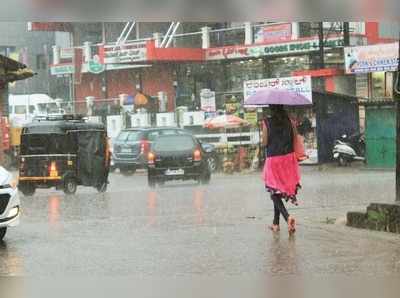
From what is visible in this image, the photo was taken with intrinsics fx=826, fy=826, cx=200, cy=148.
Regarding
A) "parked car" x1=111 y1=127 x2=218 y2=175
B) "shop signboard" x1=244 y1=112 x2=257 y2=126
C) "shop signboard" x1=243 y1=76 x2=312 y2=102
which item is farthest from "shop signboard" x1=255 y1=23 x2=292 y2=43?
"parked car" x1=111 y1=127 x2=218 y2=175

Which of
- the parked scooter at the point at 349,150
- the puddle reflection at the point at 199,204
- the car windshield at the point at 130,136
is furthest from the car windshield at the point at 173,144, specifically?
the parked scooter at the point at 349,150

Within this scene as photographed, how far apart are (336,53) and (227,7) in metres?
29.4

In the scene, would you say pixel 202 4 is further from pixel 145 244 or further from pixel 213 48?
pixel 213 48

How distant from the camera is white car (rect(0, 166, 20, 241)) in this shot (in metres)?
10.4

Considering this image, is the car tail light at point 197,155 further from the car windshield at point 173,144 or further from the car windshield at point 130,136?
the car windshield at point 130,136

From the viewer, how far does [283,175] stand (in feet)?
35.4

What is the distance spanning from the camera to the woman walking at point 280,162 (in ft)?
35.2

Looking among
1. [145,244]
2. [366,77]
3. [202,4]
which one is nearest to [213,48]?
[366,77]

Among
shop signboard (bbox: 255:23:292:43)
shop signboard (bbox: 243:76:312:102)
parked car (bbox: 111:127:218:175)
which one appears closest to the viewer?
parked car (bbox: 111:127:218:175)

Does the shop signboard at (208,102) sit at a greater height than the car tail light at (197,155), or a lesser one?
greater

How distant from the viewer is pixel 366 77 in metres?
33.4

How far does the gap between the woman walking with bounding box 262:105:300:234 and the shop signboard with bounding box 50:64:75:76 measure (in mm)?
33108

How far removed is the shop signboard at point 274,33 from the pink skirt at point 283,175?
25971mm

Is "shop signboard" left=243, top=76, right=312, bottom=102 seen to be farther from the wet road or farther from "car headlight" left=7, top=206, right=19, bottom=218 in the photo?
"car headlight" left=7, top=206, right=19, bottom=218
